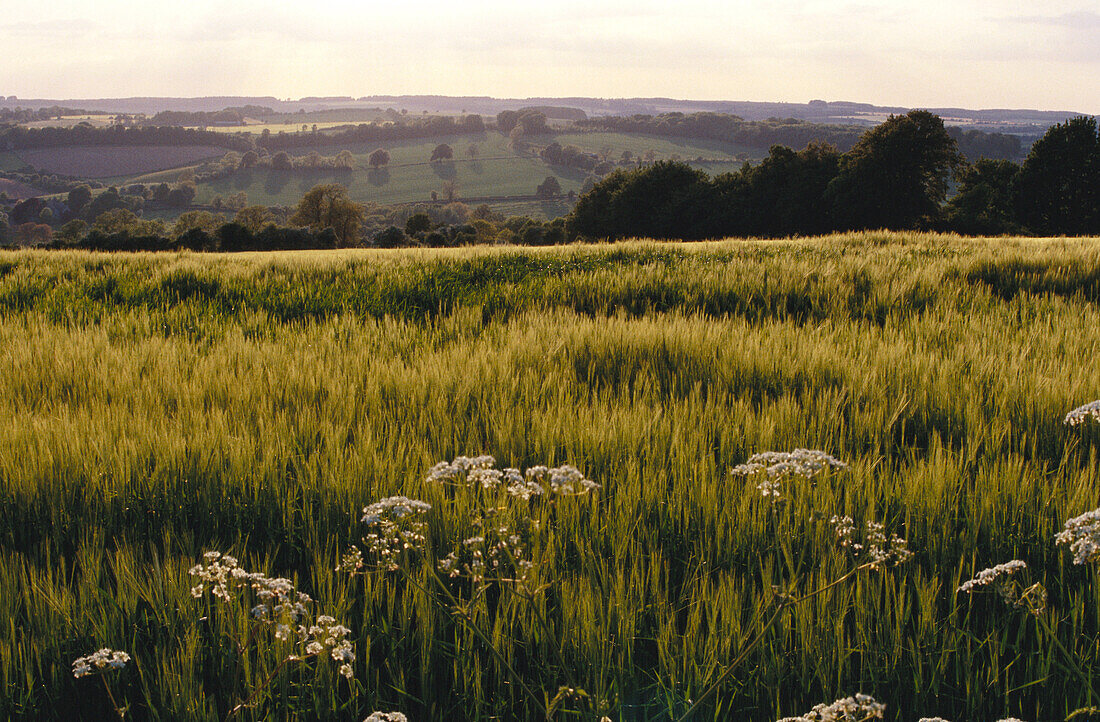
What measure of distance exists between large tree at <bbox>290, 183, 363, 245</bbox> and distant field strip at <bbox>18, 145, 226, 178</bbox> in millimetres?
112902

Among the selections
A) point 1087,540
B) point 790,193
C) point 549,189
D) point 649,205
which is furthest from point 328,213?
point 1087,540

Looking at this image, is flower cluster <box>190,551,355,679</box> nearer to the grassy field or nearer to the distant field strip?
the grassy field

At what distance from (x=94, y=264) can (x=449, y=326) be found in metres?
7.13

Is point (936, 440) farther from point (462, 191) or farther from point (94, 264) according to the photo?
point (462, 191)

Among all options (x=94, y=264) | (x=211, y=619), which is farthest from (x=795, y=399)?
(x=94, y=264)

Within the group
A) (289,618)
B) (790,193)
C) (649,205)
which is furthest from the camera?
(649,205)

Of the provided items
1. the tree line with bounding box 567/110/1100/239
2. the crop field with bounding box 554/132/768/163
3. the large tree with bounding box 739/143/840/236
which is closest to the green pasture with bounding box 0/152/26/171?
the crop field with bounding box 554/132/768/163

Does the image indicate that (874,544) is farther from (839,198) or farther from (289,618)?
(839,198)

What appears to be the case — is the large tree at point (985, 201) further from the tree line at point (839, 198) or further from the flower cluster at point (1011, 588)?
the flower cluster at point (1011, 588)

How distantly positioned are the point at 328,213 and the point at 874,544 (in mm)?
83465

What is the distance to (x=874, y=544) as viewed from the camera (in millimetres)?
1453

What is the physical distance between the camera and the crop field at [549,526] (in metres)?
1.29

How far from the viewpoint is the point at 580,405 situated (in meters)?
2.71

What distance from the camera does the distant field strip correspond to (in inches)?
6270
